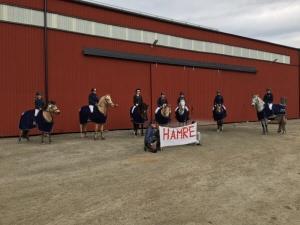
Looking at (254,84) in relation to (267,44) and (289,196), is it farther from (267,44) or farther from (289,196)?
(289,196)

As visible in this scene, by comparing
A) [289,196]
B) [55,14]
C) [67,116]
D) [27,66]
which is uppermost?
[55,14]

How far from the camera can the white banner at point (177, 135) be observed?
1479cm

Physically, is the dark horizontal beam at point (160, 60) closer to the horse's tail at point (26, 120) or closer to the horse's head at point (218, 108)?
the horse's head at point (218, 108)

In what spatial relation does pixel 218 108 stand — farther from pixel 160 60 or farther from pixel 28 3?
pixel 28 3

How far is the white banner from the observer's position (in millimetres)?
14786

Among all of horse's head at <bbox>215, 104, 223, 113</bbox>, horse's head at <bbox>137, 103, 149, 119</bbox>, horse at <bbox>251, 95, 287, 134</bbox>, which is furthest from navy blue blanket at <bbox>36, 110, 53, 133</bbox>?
horse at <bbox>251, 95, 287, 134</bbox>

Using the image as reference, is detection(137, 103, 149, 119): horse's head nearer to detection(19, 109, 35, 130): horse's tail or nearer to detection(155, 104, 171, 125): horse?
detection(155, 104, 171, 125): horse

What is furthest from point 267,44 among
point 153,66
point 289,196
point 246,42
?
point 289,196

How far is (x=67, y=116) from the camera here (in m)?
20.8

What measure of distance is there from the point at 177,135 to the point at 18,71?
848cm

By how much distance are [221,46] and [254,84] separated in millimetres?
5519

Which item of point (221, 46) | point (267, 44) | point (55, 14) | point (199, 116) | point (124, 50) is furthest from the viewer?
Answer: point (267, 44)

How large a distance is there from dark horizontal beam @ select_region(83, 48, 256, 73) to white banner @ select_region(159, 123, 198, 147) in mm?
8501

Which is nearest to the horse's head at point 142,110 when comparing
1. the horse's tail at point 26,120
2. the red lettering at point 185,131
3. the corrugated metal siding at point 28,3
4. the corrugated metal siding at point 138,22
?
the red lettering at point 185,131
